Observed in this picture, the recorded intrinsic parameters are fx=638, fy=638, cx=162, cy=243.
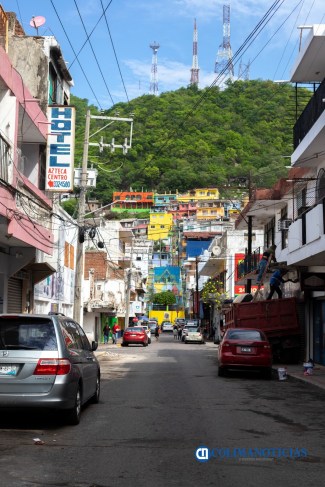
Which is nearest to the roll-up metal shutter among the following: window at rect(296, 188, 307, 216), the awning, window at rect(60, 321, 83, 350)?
the awning

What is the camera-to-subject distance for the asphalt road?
6652 mm

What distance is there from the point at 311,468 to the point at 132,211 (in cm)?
14444

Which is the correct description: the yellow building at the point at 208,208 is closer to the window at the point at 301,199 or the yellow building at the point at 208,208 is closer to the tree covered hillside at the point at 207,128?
the tree covered hillside at the point at 207,128

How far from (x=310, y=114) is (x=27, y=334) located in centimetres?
1414

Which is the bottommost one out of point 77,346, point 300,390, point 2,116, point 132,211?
point 300,390

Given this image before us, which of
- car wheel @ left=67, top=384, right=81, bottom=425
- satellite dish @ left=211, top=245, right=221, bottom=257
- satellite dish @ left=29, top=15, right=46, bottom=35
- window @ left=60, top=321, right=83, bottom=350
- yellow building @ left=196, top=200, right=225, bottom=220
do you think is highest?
yellow building @ left=196, top=200, right=225, bottom=220

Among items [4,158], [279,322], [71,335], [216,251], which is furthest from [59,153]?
[216,251]

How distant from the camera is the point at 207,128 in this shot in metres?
55.7

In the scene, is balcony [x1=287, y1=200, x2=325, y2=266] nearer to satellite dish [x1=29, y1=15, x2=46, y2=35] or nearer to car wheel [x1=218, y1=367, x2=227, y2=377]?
car wheel [x1=218, y1=367, x2=227, y2=377]

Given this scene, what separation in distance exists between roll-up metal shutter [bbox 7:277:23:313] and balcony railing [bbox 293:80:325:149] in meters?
11.2

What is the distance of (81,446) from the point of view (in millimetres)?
8195

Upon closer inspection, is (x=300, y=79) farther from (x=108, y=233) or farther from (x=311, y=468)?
(x=108, y=233)

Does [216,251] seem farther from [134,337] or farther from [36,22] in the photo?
[36,22]

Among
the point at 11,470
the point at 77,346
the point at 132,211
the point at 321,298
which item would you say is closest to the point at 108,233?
the point at 321,298
